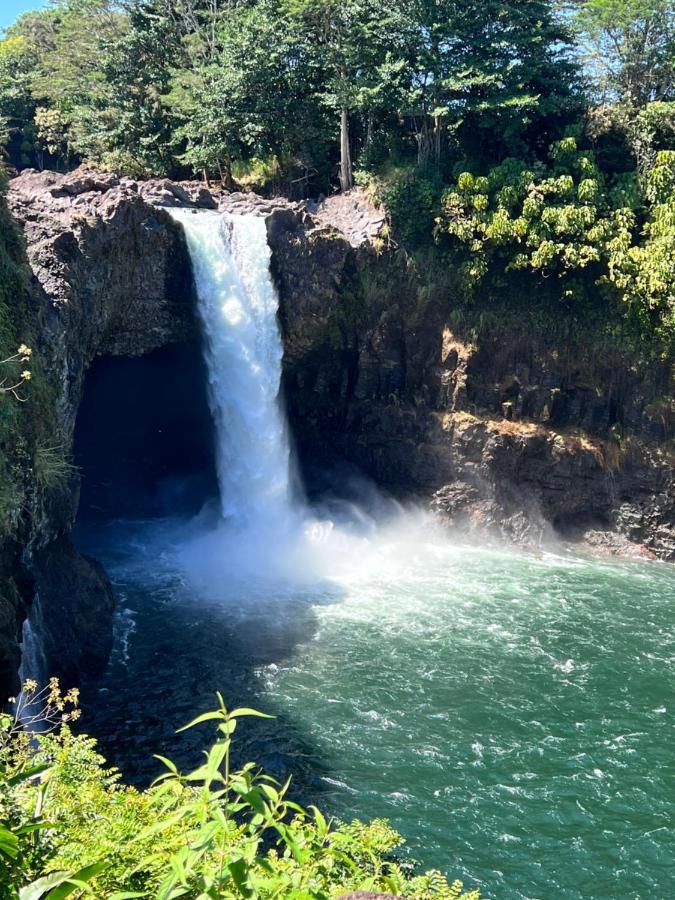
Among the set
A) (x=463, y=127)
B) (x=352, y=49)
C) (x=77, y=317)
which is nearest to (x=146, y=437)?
(x=77, y=317)

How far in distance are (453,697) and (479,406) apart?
42.9 ft

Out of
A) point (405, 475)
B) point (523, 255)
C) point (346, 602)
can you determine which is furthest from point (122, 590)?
point (523, 255)

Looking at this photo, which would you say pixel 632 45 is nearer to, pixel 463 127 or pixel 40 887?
pixel 463 127

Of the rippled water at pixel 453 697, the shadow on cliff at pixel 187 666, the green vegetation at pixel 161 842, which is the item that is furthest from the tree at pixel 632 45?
the green vegetation at pixel 161 842

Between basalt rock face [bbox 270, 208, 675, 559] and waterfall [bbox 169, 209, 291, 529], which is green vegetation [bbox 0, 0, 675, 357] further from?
waterfall [bbox 169, 209, 291, 529]

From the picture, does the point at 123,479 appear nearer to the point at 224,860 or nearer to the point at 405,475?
the point at 405,475

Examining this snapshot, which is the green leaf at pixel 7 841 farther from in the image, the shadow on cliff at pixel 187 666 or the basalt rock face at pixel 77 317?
the shadow on cliff at pixel 187 666

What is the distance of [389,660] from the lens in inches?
725

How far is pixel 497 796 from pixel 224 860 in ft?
34.8

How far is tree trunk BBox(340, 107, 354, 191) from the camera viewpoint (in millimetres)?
29019

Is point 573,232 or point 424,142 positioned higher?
point 424,142

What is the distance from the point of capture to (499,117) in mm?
27906

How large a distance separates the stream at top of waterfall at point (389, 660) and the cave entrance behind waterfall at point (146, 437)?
4.93 feet

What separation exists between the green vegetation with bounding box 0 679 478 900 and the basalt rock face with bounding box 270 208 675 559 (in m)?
20.7
